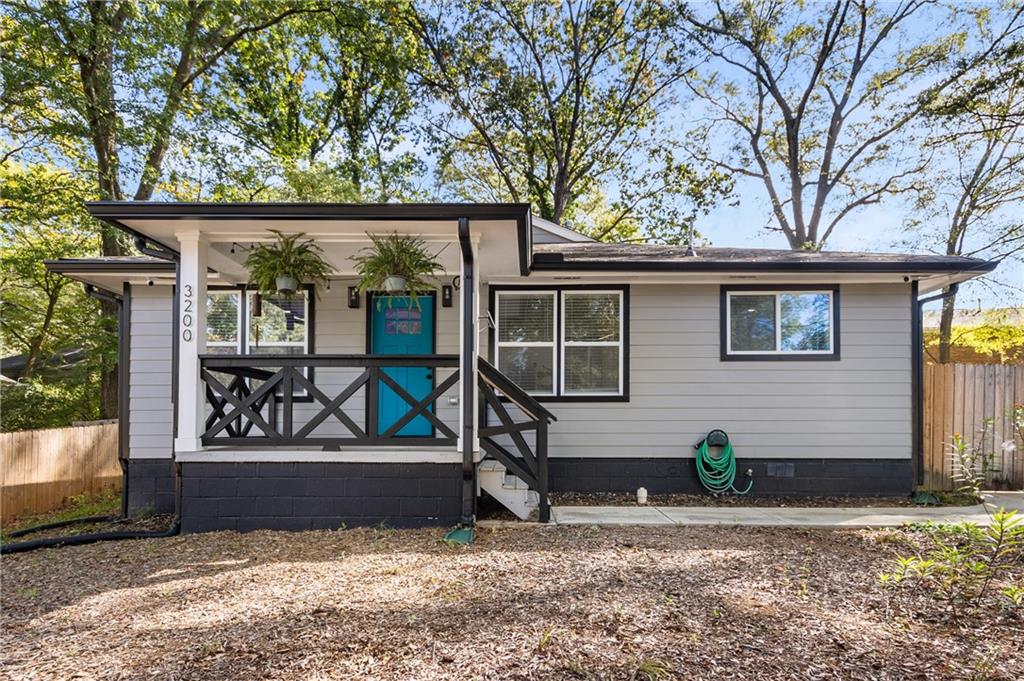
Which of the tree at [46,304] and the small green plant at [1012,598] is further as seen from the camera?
the tree at [46,304]

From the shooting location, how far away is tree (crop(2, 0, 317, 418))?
27.7ft

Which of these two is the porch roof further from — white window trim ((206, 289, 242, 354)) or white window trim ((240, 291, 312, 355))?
white window trim ((206, 289, 242, 354))

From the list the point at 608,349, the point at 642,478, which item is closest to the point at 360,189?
the point at 608,349

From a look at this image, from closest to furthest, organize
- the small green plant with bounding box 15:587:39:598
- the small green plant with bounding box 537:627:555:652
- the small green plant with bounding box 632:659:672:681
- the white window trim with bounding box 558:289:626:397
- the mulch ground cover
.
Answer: the small green plant with bounding box 632:659:672:681
the small green plant with bounding box 537:627:555:652
the small green plant with bounding box 15:587:39:598
the mulch ground cover
the white window trim with bounding box 558:289:626:397

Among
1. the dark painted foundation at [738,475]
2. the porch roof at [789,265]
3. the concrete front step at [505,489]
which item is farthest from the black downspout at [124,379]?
the dark painted foundation at [738,475]

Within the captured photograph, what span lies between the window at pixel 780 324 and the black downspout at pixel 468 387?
3.20 m

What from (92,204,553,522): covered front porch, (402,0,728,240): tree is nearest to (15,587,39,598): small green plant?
(92,204,553,522): covered front porch

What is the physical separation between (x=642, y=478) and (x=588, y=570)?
281 cm

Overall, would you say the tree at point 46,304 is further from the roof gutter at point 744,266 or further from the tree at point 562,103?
the roof gutter at point 744,266

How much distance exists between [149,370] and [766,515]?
690cm

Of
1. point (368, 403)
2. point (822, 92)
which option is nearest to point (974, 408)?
point (368, 403)

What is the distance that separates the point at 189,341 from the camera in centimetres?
442

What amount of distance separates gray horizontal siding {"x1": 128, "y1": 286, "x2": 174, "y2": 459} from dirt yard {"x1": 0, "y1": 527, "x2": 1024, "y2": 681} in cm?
196

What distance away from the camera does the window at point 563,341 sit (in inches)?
237
